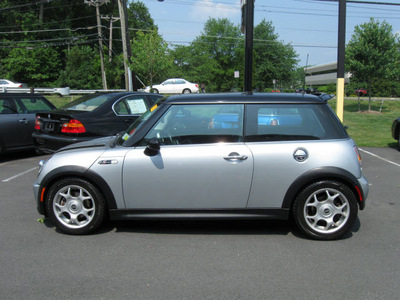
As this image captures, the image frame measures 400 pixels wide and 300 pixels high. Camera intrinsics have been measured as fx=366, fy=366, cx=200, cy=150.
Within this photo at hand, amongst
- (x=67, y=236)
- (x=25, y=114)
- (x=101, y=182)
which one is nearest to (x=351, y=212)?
(x=101, y=182)

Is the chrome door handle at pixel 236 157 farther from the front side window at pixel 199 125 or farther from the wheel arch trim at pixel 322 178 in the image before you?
the wheel arch trim at pixel 322 178

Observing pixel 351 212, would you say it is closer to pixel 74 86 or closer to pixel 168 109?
pixel 168 109

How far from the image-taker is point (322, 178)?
4.02 m

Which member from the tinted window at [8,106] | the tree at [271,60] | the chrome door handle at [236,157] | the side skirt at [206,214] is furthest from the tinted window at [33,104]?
the tree at [271,60]

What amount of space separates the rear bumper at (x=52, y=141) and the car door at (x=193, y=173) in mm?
3394

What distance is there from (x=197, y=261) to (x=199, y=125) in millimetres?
1475

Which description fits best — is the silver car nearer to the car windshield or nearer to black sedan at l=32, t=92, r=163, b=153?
black sedan at l=32, t=92, r=163, b=153

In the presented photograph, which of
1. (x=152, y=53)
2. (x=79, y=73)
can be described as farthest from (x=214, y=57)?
(x=152, y=53)

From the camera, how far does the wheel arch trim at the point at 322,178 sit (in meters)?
3.94

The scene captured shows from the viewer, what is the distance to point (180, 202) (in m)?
4.04

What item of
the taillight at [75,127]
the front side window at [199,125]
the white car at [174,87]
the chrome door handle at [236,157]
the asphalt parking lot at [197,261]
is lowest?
the asphalt parking lot at [197,261]

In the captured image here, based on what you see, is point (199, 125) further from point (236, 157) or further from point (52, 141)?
point (52, 141)

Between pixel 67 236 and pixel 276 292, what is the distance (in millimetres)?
2470

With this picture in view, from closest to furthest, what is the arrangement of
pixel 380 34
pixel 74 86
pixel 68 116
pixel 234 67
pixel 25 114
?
pixel 68 116 → pixel 25 114 → pixel 380 34 → pixel 74 86 → pixel 234 67
